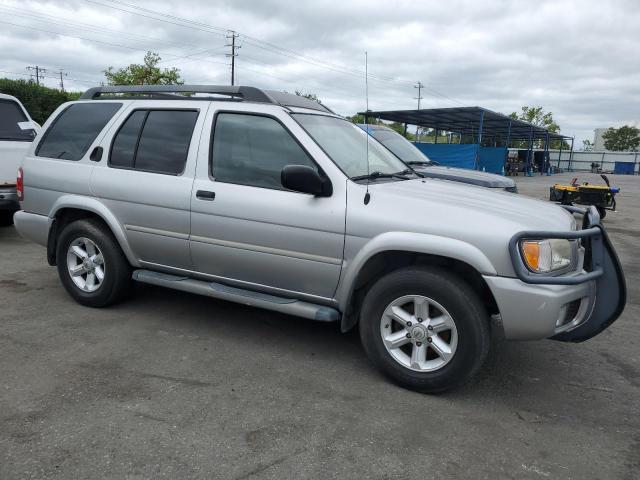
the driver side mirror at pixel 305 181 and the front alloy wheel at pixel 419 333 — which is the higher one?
the driver side mirror at pixel 305 181

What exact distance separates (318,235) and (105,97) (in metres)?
2.72

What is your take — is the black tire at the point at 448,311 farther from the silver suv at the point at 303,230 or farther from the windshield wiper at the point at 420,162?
the windshield wiper at the point at 420,162

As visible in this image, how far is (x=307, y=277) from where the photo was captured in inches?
140

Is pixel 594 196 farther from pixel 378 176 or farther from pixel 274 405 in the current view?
pixel 274 405

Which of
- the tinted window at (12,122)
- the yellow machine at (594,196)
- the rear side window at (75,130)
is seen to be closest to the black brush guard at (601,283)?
the rear side window at (75,130)

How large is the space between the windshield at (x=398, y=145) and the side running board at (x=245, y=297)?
16.9 ft

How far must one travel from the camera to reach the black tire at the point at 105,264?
173 inches

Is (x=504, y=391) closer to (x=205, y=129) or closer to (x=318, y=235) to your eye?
(x=318, y=235)

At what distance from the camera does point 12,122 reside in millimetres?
8055

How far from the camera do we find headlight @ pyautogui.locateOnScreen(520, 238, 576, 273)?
297 cm

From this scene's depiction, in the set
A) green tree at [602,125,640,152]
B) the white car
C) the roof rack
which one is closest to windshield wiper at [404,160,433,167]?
the roof rack

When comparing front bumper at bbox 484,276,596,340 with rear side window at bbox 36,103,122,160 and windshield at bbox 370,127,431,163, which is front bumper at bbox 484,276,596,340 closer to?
rear side window at bbox 36,103,122,160

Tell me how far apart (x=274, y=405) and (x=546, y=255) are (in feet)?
5.96

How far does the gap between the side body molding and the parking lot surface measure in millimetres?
575
